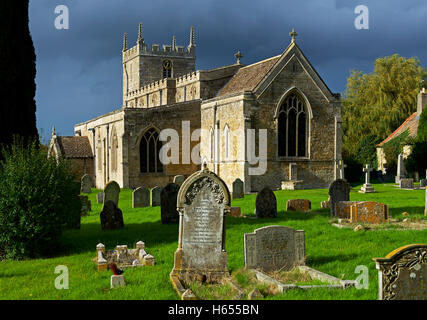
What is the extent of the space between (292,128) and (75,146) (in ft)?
59.8

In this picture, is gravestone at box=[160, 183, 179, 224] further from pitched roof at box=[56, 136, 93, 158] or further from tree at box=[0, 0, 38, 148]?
pitched roof at box=[56, 136, 93, 158]

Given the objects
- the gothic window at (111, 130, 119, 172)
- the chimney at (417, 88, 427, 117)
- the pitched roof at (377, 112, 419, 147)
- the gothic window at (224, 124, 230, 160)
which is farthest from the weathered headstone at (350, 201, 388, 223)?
the chimney at (417, 88, 427, 117)

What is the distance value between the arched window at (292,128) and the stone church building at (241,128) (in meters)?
0.06

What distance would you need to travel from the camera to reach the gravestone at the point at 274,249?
897 centimetres

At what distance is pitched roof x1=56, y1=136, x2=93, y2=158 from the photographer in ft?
121

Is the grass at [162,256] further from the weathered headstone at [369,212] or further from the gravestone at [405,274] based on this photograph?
the weathered headstone at [369,212]

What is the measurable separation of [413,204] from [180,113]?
55.8ft

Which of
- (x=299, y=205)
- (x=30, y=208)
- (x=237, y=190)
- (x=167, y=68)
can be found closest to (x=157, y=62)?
(x=167, y=68)

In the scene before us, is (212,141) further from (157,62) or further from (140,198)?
(157,62)

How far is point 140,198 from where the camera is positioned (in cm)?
2089

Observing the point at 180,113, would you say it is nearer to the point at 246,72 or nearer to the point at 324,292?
the point at 246,72

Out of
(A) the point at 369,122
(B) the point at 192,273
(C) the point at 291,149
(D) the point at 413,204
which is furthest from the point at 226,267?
(A) the point at 369,122

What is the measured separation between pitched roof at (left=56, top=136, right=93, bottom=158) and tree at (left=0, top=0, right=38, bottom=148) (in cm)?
2186

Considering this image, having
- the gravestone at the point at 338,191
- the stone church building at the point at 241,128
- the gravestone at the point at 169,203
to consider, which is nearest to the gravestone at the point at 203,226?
the gravestone at the point at 169,203
